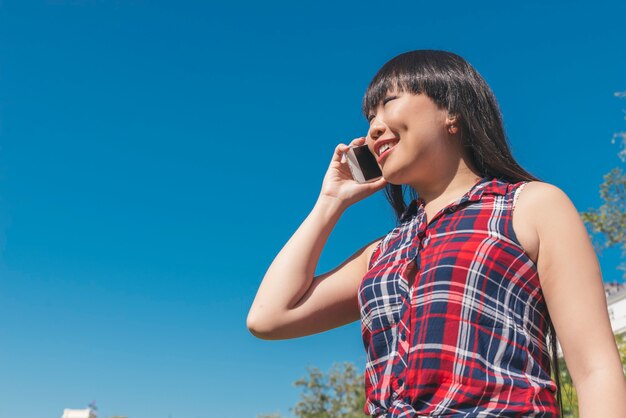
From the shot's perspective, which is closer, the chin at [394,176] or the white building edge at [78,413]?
the chin at [394,176]

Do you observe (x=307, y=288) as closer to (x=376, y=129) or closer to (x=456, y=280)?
(x=376, y=129)

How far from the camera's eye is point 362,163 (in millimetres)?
2500

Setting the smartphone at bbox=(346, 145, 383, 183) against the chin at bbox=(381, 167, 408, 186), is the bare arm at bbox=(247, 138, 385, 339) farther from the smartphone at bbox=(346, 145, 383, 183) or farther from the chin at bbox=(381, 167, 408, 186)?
the chin at bbox=(381, 167, 408, 186)

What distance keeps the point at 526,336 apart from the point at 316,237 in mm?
814

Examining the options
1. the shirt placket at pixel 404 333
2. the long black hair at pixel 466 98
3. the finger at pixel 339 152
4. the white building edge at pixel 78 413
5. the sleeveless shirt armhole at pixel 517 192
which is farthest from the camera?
the white building edge at pixel 78 413

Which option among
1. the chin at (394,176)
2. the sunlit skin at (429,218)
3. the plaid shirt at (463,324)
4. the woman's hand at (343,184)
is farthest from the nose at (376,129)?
the plaid shirt at (463,324)

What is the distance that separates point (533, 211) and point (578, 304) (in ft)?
0.84

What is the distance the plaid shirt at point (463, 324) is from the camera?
64.1 inches

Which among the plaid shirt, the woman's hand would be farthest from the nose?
the plaid shirt

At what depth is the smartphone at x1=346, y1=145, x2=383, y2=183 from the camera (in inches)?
98.3

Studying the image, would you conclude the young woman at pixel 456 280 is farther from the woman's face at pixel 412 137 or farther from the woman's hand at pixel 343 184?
the woman's hand at pixel 343 184

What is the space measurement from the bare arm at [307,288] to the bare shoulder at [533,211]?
62 cm

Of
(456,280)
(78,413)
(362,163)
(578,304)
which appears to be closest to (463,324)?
(456,280)

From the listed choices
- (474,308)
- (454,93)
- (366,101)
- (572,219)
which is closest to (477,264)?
(474,308)
